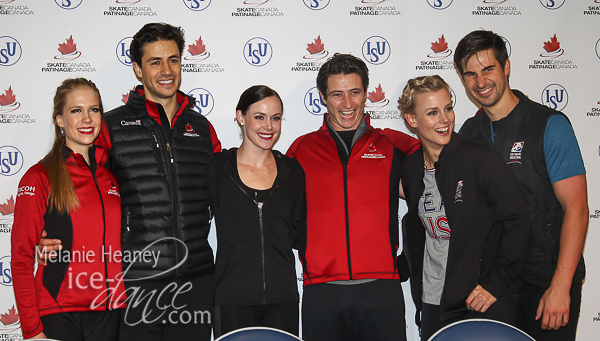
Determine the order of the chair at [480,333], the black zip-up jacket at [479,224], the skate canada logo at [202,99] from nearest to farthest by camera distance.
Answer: the chair at [480,333] → the black zip-up jacket at [479,224] → the skate canada logo at [202,99]

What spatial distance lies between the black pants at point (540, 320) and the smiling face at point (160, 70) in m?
2.19

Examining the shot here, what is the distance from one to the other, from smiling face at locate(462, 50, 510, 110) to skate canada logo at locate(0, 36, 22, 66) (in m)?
2.95

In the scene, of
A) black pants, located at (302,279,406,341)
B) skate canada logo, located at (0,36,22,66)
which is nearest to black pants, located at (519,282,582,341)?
black pants, located at (302,279,406,341)

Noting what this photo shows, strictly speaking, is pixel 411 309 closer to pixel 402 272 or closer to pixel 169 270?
pixel 402 272

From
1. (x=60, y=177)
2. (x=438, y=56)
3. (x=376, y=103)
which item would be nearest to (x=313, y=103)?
(x=376, y=103)

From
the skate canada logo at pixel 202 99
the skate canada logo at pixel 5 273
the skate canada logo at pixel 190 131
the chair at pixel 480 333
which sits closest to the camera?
the chair at pixel 480 333

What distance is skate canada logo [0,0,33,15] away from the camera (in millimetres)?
2943

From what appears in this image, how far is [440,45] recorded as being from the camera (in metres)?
3.13

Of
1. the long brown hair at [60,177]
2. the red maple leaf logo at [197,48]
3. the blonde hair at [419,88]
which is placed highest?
the red maple leaf logo at [197,48]

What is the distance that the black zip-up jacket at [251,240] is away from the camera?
2.17 metres

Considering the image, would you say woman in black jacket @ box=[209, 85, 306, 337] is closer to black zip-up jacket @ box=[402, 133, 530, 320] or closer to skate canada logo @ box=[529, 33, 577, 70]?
black zip-up jacket @ box=[402, 133, 530, 320]

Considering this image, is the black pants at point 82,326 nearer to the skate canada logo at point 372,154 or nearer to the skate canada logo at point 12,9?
the skate canada logo at point 372,154

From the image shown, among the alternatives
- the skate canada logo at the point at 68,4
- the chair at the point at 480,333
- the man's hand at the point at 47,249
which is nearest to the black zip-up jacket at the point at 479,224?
the chair at the point at 480,333

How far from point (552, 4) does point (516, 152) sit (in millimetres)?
1632
